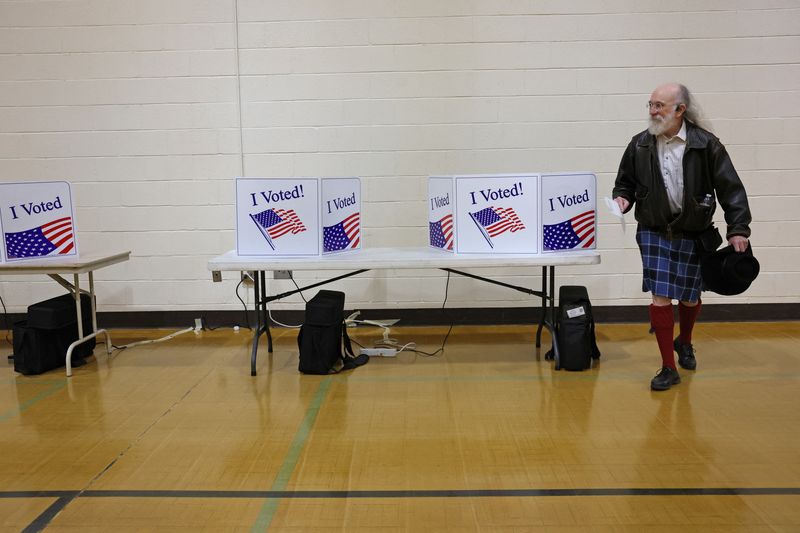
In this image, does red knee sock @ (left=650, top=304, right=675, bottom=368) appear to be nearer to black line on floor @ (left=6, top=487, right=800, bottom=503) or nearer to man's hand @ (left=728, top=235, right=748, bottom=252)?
man's hand @ (left=728, top=235, right=748, bottom=252)

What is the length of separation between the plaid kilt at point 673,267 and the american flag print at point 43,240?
11.0ft

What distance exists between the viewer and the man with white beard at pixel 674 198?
3.34 meters

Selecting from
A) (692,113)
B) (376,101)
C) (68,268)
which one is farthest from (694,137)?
(68,268)

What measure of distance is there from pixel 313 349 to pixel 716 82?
339 centimetres

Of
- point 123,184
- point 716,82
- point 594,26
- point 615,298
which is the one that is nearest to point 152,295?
point 123,184

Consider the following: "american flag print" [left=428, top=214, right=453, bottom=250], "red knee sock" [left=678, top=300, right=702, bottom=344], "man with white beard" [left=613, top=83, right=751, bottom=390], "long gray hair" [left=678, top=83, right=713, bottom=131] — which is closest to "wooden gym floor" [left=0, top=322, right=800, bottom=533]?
"red knee sock" [left=678, top=300, right=702, bottom=344]

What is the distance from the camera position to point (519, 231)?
154 inches

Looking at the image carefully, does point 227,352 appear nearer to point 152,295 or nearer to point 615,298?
point 152,295

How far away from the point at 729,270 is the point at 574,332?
2.93 feet

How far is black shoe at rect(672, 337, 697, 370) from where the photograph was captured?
390 centimetres

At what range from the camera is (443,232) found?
4145 mm

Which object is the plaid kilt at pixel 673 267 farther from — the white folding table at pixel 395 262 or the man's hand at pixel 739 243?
the white folding table at pixel 395 262

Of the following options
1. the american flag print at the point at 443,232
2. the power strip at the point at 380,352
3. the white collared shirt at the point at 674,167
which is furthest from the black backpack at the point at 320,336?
the white collared shirt at the point at 674,167

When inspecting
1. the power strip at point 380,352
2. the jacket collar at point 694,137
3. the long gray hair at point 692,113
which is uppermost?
the long gray hair at point 692,113
